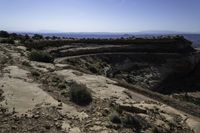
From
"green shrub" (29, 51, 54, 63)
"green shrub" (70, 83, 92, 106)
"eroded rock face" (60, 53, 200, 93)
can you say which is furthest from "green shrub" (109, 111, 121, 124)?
"eroded rock face" (60, 53, 200, 93)

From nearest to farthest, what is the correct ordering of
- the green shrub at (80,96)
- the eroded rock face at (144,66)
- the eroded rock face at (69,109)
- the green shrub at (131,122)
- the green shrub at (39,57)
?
the eroded rock face at (69,109)
the green shrub at (131,122)
the green shrub at (80,96)
the green shrub at (39,57)
the eroded rock face at (144,66)

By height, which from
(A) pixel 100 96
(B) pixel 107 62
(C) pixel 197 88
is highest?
(A) pixel 100 96

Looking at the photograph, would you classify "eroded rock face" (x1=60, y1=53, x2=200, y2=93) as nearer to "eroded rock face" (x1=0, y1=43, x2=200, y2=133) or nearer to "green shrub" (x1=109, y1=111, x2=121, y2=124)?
"eroded rock face" (x1=0, y1=43, x2=200, y2=133)

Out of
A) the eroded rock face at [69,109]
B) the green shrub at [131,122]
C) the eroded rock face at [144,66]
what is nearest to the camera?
the eroded rock face at [69,109]

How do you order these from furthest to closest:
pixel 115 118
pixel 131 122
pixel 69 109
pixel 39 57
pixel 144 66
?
pixel 144 66, pixel 39 57, pixel 69 109, pixel 131 122, pixel 115 118

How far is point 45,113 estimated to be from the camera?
1416 centimetres

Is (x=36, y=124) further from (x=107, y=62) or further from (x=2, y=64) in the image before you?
(x=107, y=62)

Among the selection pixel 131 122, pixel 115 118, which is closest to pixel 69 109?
pixel 115 118

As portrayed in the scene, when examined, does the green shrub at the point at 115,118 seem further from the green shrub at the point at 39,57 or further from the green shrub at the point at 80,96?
the green shrub at the point at 39,57

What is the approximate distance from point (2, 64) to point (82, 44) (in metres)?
29.7

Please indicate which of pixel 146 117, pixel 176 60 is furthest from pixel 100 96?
pixel 176 60

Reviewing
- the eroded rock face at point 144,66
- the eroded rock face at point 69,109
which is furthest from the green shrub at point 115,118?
the eroded rock face at point 144,66

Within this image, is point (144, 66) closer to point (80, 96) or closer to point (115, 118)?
point (80, 96)

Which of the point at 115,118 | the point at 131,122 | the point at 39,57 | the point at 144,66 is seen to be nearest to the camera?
the point at 115,118
